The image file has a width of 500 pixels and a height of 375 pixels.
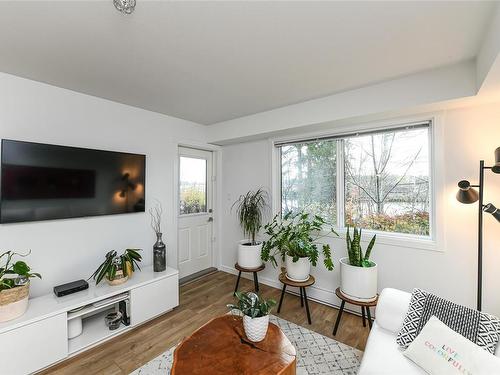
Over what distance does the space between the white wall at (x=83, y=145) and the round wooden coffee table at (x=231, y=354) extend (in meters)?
1.65

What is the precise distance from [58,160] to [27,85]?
71 centimetres

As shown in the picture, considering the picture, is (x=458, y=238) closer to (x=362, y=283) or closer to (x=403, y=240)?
(x=403, y=240)

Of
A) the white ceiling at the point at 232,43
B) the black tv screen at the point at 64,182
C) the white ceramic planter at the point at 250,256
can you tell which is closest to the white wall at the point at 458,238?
the white ceiling at the point at 232,43

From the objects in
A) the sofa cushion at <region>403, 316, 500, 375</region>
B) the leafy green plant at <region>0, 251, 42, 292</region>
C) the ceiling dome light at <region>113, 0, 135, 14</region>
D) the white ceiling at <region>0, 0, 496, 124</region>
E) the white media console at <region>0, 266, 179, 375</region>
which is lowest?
the white media console at <region>0, 266, 179, 375</region>

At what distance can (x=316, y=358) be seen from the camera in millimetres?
1877

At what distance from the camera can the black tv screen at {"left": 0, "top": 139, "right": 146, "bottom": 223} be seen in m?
1.91

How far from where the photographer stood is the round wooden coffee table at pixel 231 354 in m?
1.21

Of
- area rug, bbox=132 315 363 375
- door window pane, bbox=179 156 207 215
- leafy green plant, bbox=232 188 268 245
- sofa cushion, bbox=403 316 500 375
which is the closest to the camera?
sofa cushion, bbox=403 316 500 375

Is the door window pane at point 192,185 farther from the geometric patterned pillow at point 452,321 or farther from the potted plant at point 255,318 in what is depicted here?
the geometric patterned pillow at point 452,321

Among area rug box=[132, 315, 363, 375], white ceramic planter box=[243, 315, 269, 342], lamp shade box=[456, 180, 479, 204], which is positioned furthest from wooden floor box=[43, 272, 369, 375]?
lamp shade box=[456, 180, 479, 204]

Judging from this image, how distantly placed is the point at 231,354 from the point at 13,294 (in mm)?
1704

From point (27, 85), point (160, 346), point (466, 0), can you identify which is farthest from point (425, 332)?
point (27, 85)

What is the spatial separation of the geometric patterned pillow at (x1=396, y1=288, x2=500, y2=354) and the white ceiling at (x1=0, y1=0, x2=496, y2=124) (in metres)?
1.75

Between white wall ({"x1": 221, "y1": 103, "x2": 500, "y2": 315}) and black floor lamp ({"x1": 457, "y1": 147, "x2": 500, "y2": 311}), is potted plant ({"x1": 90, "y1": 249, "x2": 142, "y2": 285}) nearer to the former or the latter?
white wall ({"x1": 221, "y1": 103, "x2": 500, "y2": 315})
